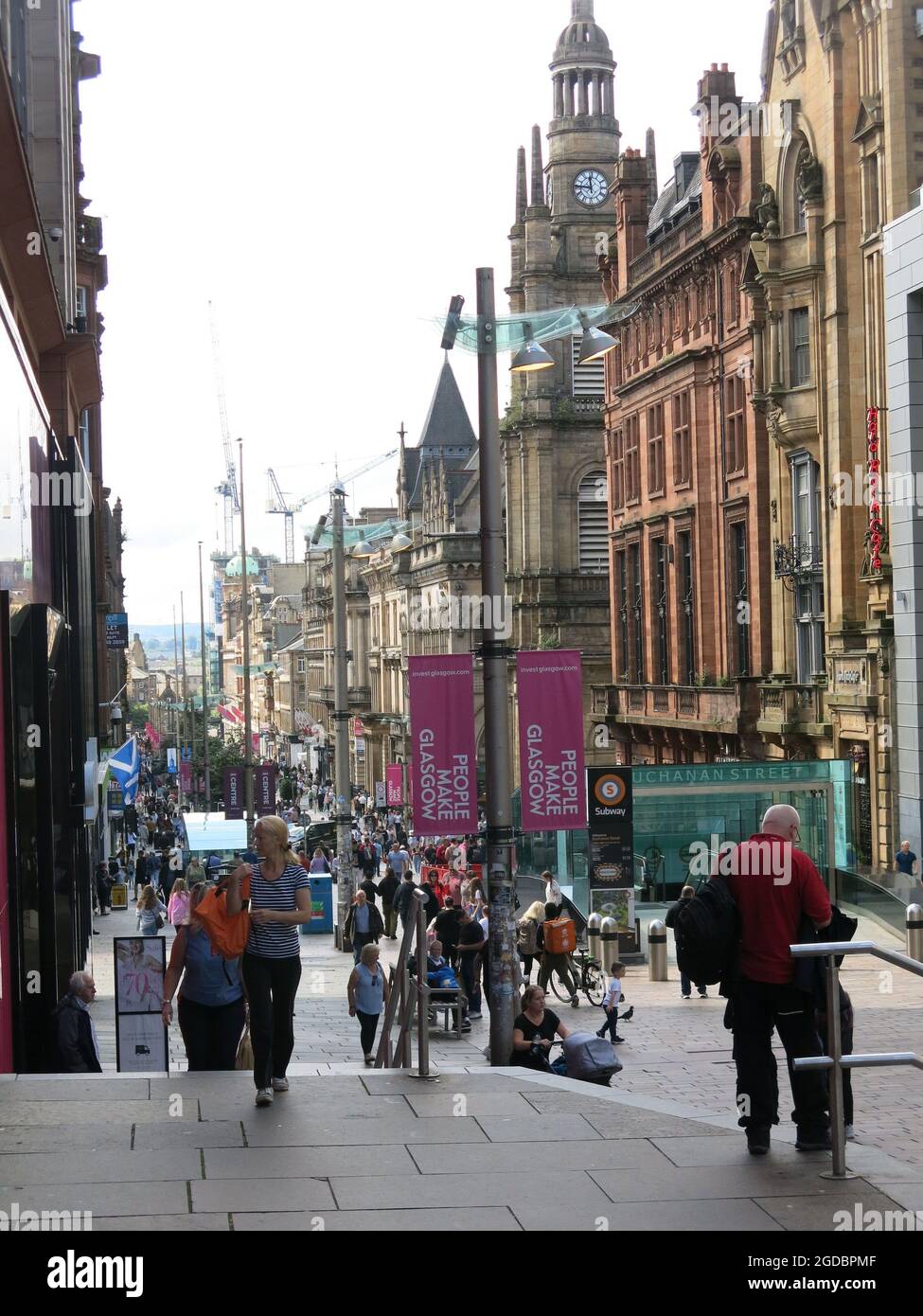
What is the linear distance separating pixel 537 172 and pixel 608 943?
2029 inches

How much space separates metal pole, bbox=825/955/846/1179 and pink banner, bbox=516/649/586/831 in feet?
26.2

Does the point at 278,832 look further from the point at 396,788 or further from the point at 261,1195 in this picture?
the point at 396,788

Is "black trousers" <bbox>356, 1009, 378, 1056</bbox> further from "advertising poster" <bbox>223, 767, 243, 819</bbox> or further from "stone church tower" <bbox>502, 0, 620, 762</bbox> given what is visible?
"stone church tower" <bbox>502, 0, 620, 762</bbox>

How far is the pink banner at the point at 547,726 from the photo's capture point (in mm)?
15633

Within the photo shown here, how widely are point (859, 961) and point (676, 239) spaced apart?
2714 centimetres

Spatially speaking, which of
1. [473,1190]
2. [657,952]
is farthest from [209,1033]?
[657,952]

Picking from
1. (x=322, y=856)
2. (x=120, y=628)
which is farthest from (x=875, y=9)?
(x=120, y=628)

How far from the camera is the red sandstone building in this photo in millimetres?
42938

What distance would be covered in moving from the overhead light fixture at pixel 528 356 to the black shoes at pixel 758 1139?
9739 mm

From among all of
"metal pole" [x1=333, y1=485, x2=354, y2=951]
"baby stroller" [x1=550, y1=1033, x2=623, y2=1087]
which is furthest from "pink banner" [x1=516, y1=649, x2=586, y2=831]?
"metal pole" [x1=333, y1=485, x2=354, y2=951]

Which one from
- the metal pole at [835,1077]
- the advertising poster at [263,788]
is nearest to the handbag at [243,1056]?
the metal pole at [835,1077]

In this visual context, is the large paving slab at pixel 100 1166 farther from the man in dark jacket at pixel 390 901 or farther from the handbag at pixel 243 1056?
the man in dark jacket at pixel 390 901

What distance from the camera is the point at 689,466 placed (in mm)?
48438

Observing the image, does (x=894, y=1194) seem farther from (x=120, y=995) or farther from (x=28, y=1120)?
(x=120, y=995)
